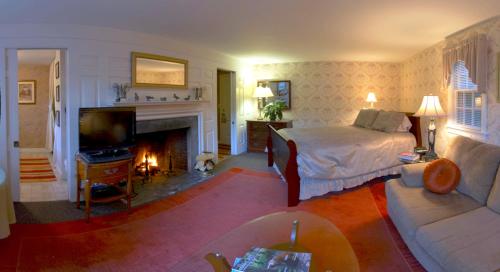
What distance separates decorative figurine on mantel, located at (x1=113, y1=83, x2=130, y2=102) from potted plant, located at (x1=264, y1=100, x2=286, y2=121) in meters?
3.58

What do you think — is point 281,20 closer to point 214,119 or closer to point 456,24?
point 456,24

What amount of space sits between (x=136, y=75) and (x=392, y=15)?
10.7ft

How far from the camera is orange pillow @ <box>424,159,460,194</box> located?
280 cm

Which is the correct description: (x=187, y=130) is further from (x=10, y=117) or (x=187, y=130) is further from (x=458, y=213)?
(x=458, y=213)

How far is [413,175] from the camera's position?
10.2 feet

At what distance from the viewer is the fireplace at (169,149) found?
5.18 metres

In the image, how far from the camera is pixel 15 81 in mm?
3762

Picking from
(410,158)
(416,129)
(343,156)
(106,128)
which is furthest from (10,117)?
(416,129)

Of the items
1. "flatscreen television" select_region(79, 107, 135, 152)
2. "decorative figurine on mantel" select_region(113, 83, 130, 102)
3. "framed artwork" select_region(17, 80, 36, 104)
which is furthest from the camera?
"framed artwork" select_region(17, 80, 36, 104)

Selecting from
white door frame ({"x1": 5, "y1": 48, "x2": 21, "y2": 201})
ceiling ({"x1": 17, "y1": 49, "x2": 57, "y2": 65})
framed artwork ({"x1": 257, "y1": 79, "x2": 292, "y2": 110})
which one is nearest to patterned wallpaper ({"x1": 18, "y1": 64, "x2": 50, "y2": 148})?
ceiling ({"x1": 17, "y1": 49, "x2": 57, "y2": 65})

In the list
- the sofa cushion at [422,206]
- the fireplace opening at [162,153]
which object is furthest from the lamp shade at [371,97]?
the sofa cushion at [422,206]

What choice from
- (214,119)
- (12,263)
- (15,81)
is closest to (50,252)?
(12,263)

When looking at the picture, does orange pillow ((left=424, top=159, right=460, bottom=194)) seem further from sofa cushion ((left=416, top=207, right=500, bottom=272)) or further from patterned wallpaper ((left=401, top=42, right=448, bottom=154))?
patterned wallpaper ((left=401, top=42, right=448, bottom=154))

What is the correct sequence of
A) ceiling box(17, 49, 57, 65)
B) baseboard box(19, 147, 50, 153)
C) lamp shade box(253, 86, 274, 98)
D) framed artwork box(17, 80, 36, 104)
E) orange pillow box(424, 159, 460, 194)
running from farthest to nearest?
framed artwork box(17, 80, 36, 104), baseboard box(19, 147, 50, 153), lamp shade box(253, 86, 274, 98), ceiling box(17, 49, 57, 65), orange pillow box(424, 159, 460, 194)
